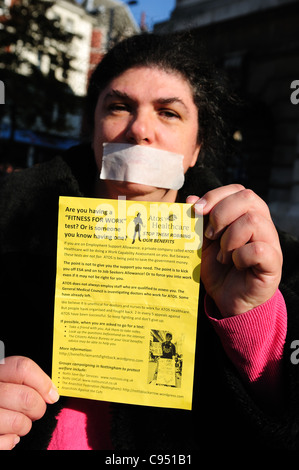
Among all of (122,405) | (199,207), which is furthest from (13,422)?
(199,207)

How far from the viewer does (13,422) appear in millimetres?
877

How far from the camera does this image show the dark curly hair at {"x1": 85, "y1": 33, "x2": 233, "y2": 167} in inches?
54.5

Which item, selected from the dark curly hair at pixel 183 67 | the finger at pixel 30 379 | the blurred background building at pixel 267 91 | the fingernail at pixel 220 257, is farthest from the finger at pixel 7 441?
the blurred background building at pixel 267 91

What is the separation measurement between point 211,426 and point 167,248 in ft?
1.81

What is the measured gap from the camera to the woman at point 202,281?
34.0 inches

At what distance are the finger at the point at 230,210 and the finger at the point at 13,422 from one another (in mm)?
611

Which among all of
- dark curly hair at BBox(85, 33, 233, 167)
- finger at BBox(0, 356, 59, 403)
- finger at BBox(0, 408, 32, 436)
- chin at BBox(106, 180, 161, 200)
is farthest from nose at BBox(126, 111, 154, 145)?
finger at BBox(0, 408, 32, 436)

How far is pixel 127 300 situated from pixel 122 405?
41 cm

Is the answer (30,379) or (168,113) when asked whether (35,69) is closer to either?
(168,113)

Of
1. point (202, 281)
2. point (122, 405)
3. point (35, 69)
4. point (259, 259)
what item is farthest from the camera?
point (35, 69)

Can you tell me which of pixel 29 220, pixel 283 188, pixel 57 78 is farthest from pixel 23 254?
pixel 57 78

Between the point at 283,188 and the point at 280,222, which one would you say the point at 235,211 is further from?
the point at 283,188

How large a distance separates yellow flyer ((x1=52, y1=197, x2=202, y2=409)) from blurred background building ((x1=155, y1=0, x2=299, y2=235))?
570 centimetres

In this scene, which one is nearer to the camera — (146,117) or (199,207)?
(199,207)
